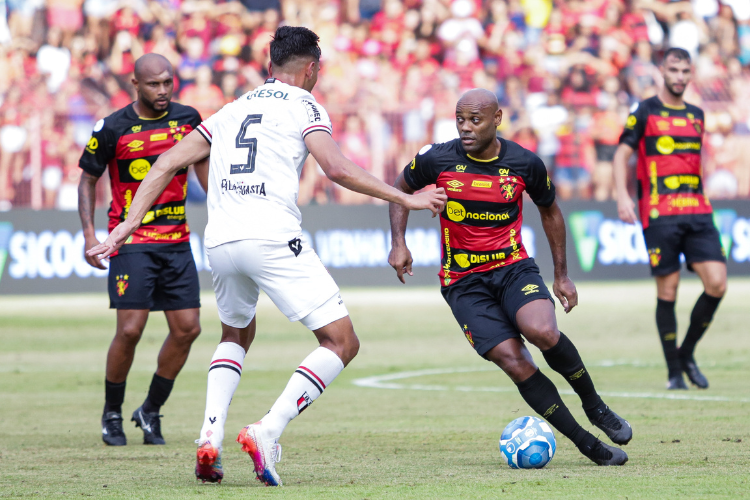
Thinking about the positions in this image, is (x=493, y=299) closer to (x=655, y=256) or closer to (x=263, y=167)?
(x=263, y=167)

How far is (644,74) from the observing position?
22797 millimetres

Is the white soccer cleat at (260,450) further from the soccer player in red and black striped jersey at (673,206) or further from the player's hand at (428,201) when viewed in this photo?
the soccer player in red and black striped jersey at (673,206)

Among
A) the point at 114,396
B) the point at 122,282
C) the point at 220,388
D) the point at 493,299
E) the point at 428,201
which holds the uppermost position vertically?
the point at 428,201

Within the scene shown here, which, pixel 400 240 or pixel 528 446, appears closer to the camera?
pixel 528 446

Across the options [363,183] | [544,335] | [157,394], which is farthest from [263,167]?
[157,394]

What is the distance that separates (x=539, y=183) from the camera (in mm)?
5855

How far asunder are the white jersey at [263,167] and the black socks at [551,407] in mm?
1525

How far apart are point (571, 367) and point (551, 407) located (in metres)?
0.25

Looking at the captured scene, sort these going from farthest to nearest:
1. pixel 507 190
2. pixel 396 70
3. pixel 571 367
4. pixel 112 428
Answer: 1. pixel 396 70
2. pixel 112 428
3. pixel 507 190
4. pixel 571 367

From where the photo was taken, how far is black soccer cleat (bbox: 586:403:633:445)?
5.50m

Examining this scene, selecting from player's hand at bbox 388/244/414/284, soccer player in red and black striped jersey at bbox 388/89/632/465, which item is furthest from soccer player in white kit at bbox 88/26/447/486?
soccer player in red and black striped jersey at bbox 388/89/632/465

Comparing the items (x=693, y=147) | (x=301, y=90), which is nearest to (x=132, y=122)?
(x=301, y=90)

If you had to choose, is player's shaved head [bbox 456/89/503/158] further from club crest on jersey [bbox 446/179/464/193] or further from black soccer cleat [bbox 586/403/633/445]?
black soccer cleat [bbox 586/403/633/445]

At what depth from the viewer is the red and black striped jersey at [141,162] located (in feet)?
23.0
